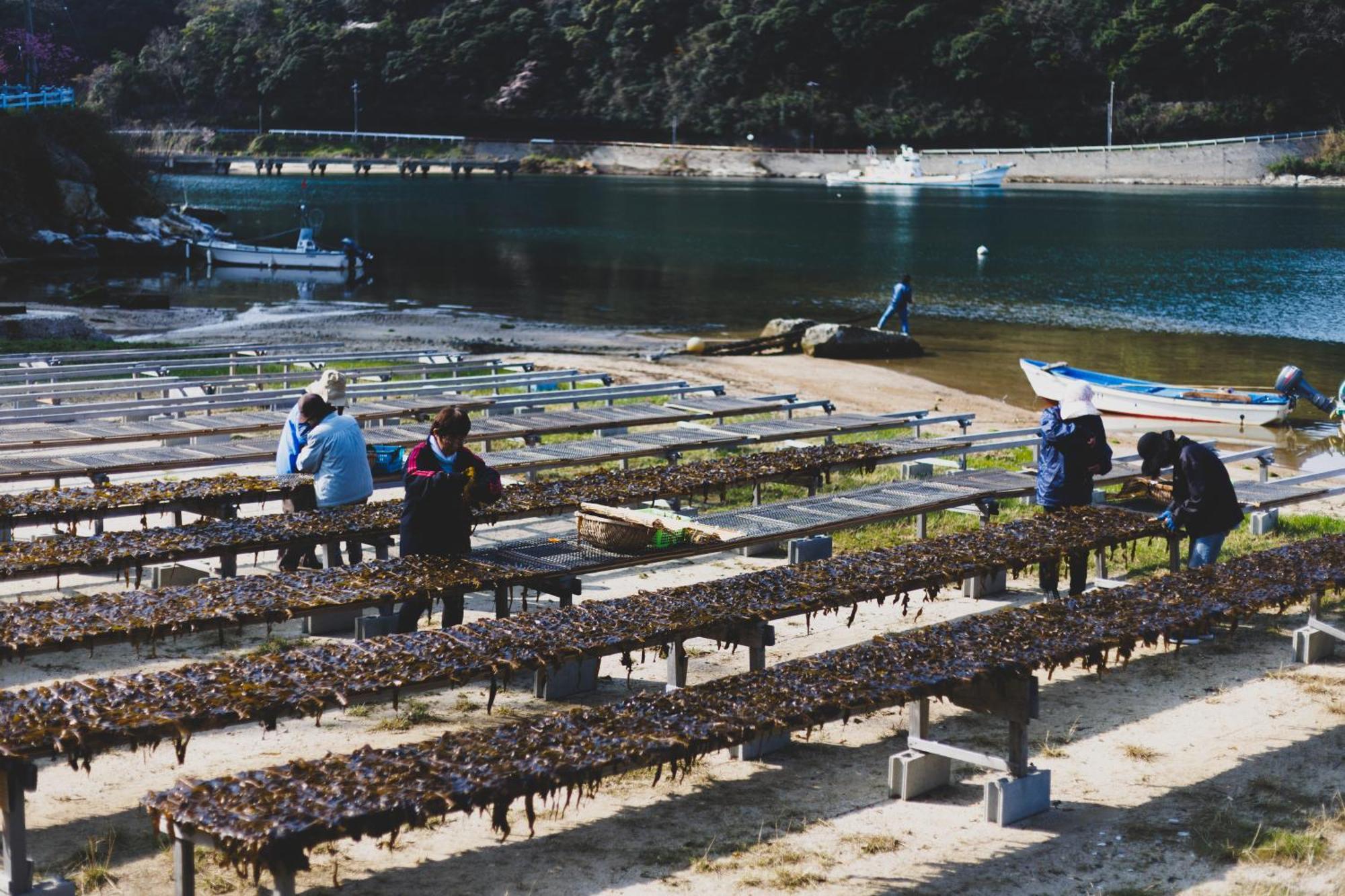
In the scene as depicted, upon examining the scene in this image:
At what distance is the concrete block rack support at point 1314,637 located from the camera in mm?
10445

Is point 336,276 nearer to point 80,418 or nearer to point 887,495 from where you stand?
point 80,418

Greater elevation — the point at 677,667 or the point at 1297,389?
the point at 1297,389

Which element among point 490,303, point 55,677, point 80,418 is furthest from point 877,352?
point 55,677

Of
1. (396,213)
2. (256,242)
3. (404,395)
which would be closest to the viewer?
(404,395)

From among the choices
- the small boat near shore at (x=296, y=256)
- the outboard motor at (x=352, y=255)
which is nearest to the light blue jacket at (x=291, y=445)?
the small boat near shore at (x=296, y=256)

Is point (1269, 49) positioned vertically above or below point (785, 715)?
above

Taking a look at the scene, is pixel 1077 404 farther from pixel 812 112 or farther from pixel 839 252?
pixel 812 112

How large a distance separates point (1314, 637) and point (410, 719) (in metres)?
6.40

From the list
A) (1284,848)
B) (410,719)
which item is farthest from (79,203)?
(1284,848)

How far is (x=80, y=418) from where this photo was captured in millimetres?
17141

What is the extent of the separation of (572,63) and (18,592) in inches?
5726

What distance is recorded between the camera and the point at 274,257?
51.5 metres

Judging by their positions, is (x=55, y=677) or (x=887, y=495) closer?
(x=55, y=677)

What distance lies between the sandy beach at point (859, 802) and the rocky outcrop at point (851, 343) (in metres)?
20.2
